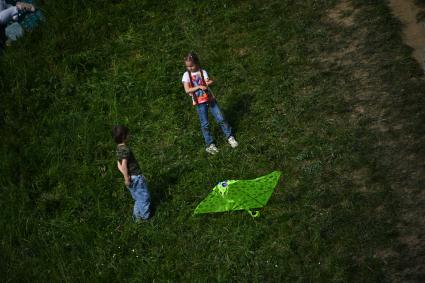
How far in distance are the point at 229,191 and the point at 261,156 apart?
1191 millimetres

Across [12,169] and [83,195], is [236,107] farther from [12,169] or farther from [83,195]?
[12,169]

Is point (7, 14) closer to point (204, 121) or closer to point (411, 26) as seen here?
point (204, 121)

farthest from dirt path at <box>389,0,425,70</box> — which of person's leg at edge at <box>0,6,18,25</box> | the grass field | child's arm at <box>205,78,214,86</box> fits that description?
person's leg at edge at <box>0,6,18,25</box>

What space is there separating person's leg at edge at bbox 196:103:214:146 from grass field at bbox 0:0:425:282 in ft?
0.97

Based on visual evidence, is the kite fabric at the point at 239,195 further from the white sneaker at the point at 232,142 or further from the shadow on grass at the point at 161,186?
the white sneaker at the point at 232,142

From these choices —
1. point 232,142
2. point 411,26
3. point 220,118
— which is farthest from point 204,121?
point 411,26

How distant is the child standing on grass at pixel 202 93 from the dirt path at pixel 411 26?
3.61 m

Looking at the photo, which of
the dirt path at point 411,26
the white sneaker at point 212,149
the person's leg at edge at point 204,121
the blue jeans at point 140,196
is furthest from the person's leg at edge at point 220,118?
the dirt path at point 411,26

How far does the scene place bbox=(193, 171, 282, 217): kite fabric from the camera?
8.41m

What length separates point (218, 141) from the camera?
10039 mm

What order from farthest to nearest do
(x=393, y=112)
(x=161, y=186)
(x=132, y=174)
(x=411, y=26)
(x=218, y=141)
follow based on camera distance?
(x=411, y=26) → (x=218, y=141) → (x=393, y=112) → (x=161, y=186) → (x=132, y=174)

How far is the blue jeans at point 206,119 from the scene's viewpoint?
379 inches

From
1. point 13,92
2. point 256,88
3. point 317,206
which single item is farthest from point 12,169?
point 317,206

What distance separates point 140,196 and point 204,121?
1.75 meters
